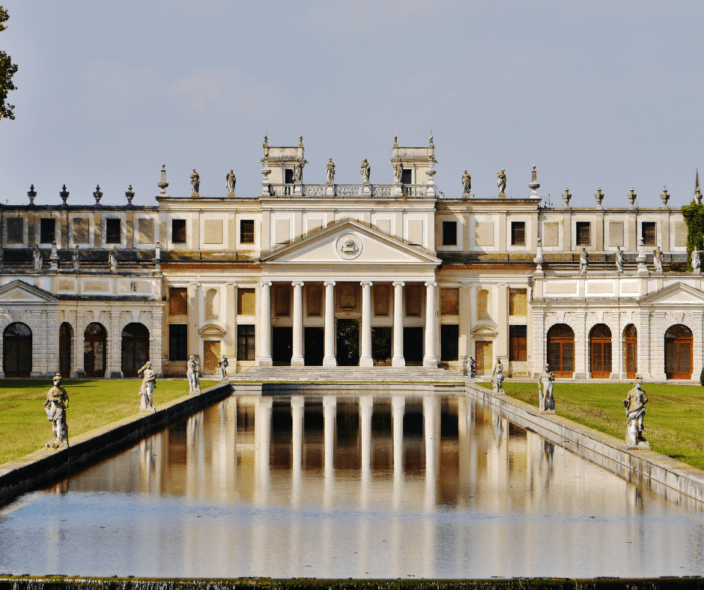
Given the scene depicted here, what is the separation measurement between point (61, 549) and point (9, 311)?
50.6 m

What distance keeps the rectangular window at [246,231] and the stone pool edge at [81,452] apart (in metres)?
35.1

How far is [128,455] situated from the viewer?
25094 mm

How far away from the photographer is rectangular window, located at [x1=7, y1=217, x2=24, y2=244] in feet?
235

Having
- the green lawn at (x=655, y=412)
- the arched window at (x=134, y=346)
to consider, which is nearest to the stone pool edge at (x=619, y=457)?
the green lawn at (x=655, y=412)

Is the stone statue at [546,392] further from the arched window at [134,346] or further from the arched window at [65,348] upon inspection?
the arched window at [65,348]

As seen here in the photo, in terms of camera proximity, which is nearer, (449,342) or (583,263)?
(583,263)

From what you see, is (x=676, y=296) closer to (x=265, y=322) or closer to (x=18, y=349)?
(x=265, y=322)

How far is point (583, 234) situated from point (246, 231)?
2649 centimetres

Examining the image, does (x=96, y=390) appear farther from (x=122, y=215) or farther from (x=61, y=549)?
(x=61, y=549)

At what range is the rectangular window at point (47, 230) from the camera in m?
71.6

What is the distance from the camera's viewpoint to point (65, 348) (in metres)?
64.9

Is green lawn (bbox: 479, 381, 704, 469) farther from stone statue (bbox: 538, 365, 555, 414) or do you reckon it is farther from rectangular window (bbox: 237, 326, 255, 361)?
rectangular window (bbox: 237, 326, 255, 361)

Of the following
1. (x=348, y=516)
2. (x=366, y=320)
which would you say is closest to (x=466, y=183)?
(x=366, y=320)

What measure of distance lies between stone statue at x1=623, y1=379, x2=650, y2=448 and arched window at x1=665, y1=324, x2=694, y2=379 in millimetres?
39294
